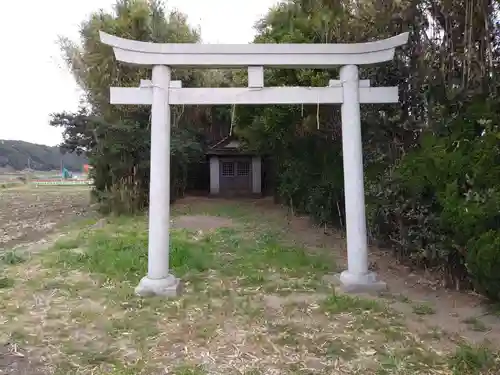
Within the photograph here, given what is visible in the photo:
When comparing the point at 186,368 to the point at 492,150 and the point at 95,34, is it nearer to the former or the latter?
the point at 492,150

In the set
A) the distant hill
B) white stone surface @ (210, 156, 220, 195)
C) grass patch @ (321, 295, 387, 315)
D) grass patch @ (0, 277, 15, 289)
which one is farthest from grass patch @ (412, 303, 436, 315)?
the distant hill

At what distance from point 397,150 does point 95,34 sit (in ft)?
31.9

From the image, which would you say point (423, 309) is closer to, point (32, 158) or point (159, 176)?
point (159, 176)

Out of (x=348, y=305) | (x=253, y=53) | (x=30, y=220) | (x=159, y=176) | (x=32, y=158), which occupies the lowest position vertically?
(x=348, y=305)

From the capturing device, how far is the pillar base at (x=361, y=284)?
16.0 feet

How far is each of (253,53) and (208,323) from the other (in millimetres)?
3007

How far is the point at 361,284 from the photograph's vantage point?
4875mm

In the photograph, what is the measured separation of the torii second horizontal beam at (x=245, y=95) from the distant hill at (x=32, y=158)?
56.1 m

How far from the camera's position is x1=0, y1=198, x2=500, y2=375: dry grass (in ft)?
10.2

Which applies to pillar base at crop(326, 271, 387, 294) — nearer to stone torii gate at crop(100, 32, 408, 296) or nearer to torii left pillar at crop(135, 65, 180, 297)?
stone torii gate at crop(100, 32, 408, 296)

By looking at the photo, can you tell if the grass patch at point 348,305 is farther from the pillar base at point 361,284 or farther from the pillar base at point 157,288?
the pillar base at point 157,288

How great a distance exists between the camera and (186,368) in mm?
3031

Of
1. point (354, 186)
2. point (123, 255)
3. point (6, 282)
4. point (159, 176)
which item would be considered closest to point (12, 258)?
point (6, 282)

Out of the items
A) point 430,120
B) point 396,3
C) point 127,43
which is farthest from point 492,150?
point 127,43
